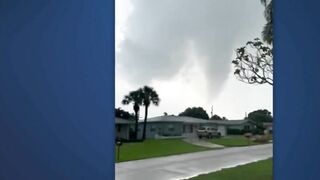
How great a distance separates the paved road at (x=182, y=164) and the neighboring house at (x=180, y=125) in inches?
6.0

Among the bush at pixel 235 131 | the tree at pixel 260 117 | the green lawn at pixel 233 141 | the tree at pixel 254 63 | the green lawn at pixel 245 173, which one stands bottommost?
the green lawn at pixel 245 173

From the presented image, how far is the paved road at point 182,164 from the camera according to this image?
91.2 inches

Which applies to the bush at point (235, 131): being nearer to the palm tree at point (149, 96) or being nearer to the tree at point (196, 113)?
the tree at point (196, 113)

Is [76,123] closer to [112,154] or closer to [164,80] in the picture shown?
[112,154]

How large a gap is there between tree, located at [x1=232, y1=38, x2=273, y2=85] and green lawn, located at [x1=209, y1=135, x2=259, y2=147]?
1.30 ft

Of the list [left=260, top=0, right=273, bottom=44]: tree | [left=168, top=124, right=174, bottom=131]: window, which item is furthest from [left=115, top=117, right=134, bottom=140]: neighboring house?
[left=260, top=0, right=273, bottom=44]: tree

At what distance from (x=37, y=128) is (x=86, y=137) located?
0.28 metres

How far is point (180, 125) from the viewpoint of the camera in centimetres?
237

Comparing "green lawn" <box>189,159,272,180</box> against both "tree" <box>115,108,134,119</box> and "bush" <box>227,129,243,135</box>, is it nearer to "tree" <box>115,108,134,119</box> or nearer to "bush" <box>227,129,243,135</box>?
"bush" <box>227,129,243,135</box>

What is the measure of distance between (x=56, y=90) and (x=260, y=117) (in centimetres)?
133

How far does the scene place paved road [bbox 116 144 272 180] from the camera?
2316mm

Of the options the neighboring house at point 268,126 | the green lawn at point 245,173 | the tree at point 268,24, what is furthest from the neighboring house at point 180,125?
the tree at point 268,24

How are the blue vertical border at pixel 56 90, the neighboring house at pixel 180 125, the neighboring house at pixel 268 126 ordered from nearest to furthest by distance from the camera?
the blue vertical border at pixel 56 90, the neighboring house at pixel 268 126, the neighboring house at pixel 180 125

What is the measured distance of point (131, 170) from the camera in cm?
234
